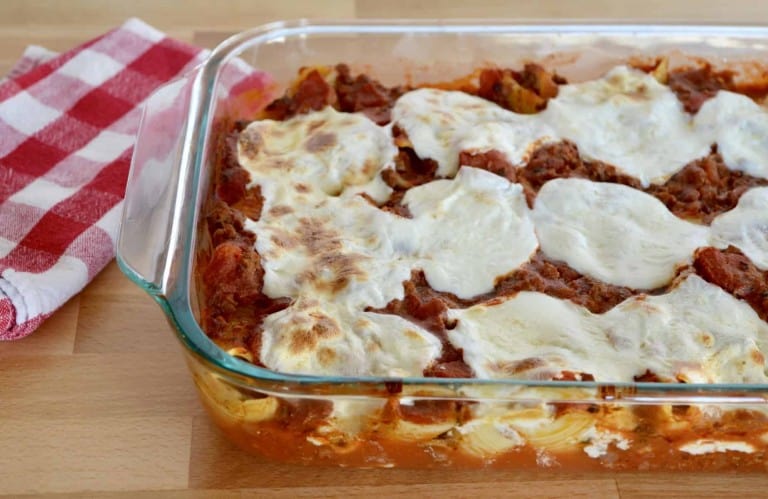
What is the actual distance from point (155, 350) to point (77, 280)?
24 centimetres

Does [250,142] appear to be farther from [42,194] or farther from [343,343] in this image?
[343,343]

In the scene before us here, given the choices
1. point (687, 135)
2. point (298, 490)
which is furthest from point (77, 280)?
point (687, 135)

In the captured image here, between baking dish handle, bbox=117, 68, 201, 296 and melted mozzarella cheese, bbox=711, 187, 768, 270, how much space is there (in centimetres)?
109

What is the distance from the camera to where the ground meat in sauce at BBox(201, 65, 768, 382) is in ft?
6.19

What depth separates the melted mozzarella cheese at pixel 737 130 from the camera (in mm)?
2271

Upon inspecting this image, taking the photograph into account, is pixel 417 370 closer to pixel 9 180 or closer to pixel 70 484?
pixel 70 484

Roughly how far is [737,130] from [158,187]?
4.31 ft

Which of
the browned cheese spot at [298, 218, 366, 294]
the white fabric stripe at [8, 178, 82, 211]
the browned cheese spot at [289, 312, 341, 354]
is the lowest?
the white fabric stripe at [8, 178, 82, 211]

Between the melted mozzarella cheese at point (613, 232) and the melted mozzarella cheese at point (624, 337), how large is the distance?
87 mm

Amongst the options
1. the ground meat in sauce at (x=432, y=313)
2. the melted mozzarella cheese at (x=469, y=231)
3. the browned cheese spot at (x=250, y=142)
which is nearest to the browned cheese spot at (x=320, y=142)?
the browned cheese spot at (x=250, y=142)

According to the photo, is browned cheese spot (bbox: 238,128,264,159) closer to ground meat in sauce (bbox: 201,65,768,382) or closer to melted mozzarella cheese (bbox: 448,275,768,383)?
ground meat in sauce (bbox: 201,65,768,382)

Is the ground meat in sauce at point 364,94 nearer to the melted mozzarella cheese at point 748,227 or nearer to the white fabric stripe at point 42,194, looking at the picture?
the white fabric stripe at point 42,194

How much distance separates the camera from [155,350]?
2.07m

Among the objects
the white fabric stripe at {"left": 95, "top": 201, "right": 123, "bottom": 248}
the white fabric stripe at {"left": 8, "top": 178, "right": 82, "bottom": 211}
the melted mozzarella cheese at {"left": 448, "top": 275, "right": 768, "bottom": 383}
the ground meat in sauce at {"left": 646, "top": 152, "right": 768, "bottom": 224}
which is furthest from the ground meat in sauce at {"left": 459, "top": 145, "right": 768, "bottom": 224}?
the white fabric stripe at {"left": 8, "top": 178, "right": 82, "bottom": 211}
